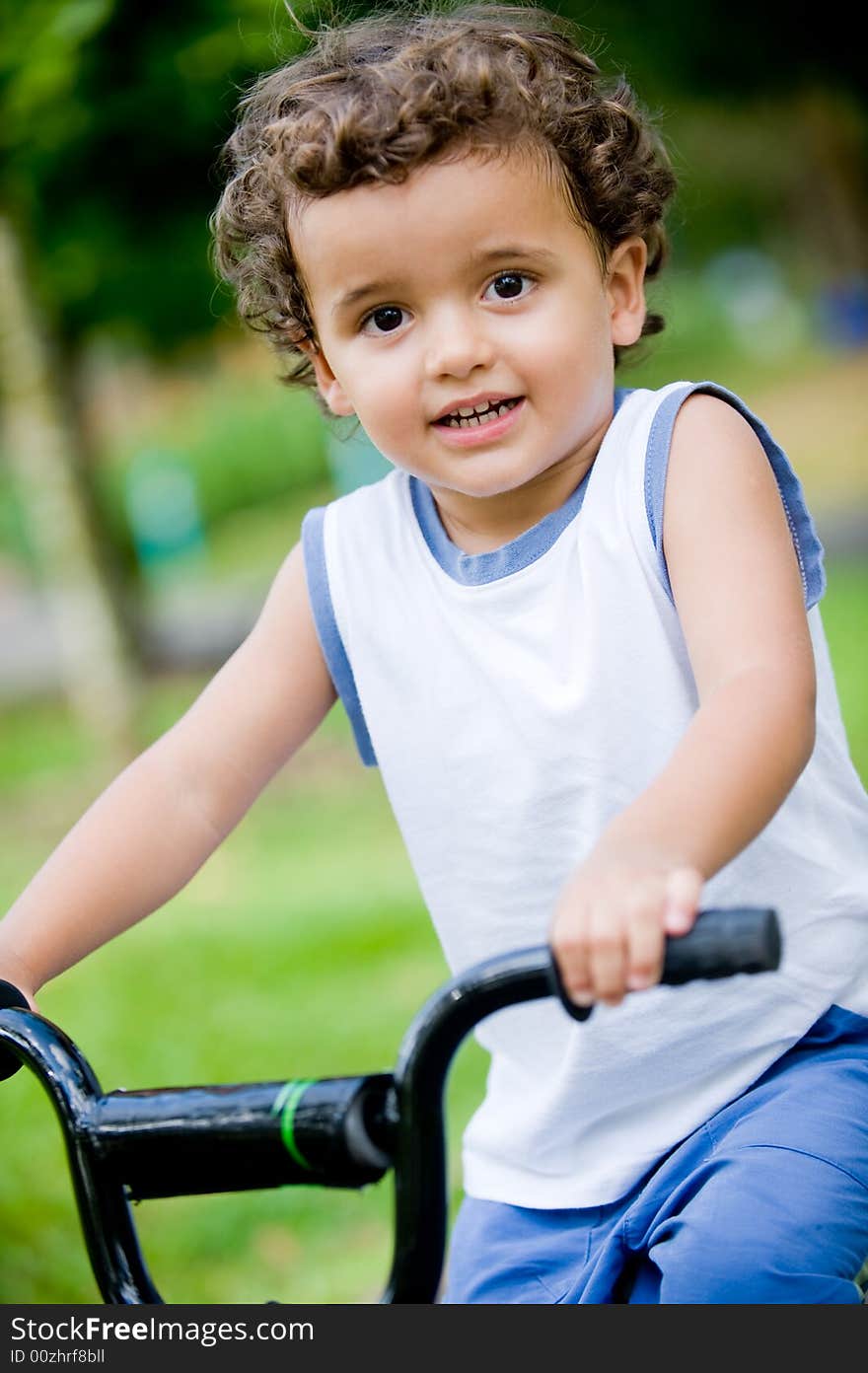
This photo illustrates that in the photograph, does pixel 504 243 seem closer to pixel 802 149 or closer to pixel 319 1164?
pixel 319 1164

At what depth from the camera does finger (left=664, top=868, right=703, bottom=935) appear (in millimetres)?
1281

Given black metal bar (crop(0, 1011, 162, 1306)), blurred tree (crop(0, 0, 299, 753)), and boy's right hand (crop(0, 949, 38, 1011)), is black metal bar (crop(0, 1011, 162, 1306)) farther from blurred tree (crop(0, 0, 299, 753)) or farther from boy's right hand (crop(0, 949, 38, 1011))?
blurred tree (crop(0, 0, 299, 753))

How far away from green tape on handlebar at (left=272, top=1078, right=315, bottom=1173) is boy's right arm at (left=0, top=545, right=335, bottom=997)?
1.75 ft

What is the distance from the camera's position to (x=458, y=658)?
2.03 meters

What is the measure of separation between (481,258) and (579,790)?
0.61 m

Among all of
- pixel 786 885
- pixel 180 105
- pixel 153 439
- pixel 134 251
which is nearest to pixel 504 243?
pixel 786 885

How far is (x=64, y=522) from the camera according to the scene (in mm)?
7012

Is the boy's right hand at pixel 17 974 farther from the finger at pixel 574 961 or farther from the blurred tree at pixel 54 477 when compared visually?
the blurred tree at pixel 54 477

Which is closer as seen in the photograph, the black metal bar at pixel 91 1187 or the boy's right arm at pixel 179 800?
the black metal bar at pixel 91 1187

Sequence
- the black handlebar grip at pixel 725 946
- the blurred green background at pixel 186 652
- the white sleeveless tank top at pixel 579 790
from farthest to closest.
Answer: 1. the blurred green background at pixel 186 652
2. the white sleeveless tank top at pixel 579 790
3. the black handlebar grip at pixel 725 946

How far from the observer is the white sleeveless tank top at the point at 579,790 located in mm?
1893

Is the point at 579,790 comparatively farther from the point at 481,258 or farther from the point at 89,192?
the point at 89,192

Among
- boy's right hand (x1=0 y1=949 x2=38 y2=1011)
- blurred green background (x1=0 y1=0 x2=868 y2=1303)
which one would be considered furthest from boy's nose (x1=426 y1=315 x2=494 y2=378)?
blurred green background (x1=0 y1=0 x2=868 y2=1303)

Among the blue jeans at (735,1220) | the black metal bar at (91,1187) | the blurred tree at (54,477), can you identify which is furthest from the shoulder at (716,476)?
the blurred tree at (54,477)
